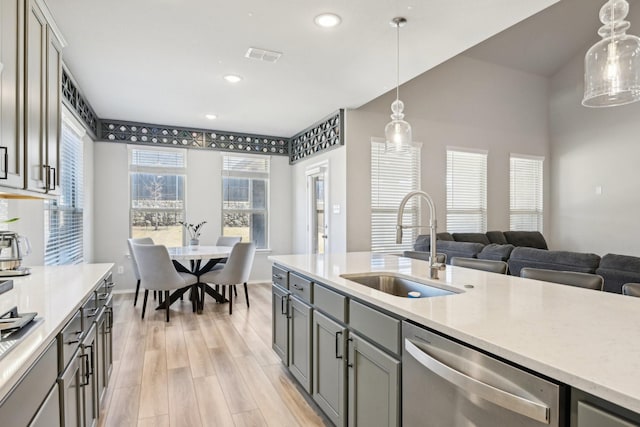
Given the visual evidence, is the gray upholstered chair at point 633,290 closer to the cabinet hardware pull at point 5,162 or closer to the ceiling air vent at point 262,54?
the cabinet hardware pull at point 5,162

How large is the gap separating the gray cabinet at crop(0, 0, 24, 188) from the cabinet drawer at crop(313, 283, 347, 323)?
1.57 meters

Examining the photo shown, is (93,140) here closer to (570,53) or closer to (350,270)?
(350,270)

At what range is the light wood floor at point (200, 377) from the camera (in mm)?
2273

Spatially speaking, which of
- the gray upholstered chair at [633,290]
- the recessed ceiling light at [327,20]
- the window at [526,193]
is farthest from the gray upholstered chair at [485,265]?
the window at [526,193]

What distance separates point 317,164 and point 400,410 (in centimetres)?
455

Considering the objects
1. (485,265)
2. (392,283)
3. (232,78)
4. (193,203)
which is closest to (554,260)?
(485,265)

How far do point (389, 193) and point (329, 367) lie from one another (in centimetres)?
360

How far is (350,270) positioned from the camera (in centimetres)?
231

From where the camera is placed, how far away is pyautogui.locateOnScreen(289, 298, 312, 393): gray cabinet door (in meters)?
2.31

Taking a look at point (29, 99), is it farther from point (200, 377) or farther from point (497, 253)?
point (497, 253)

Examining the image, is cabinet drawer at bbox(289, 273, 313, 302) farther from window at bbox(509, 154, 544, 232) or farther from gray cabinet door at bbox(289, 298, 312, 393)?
window at bbox(509, 154, 544, 232)

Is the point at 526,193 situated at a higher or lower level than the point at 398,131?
lower

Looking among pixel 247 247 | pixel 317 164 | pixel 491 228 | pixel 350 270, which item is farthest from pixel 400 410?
pixel 491 228

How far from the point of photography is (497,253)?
3834 millimetres
